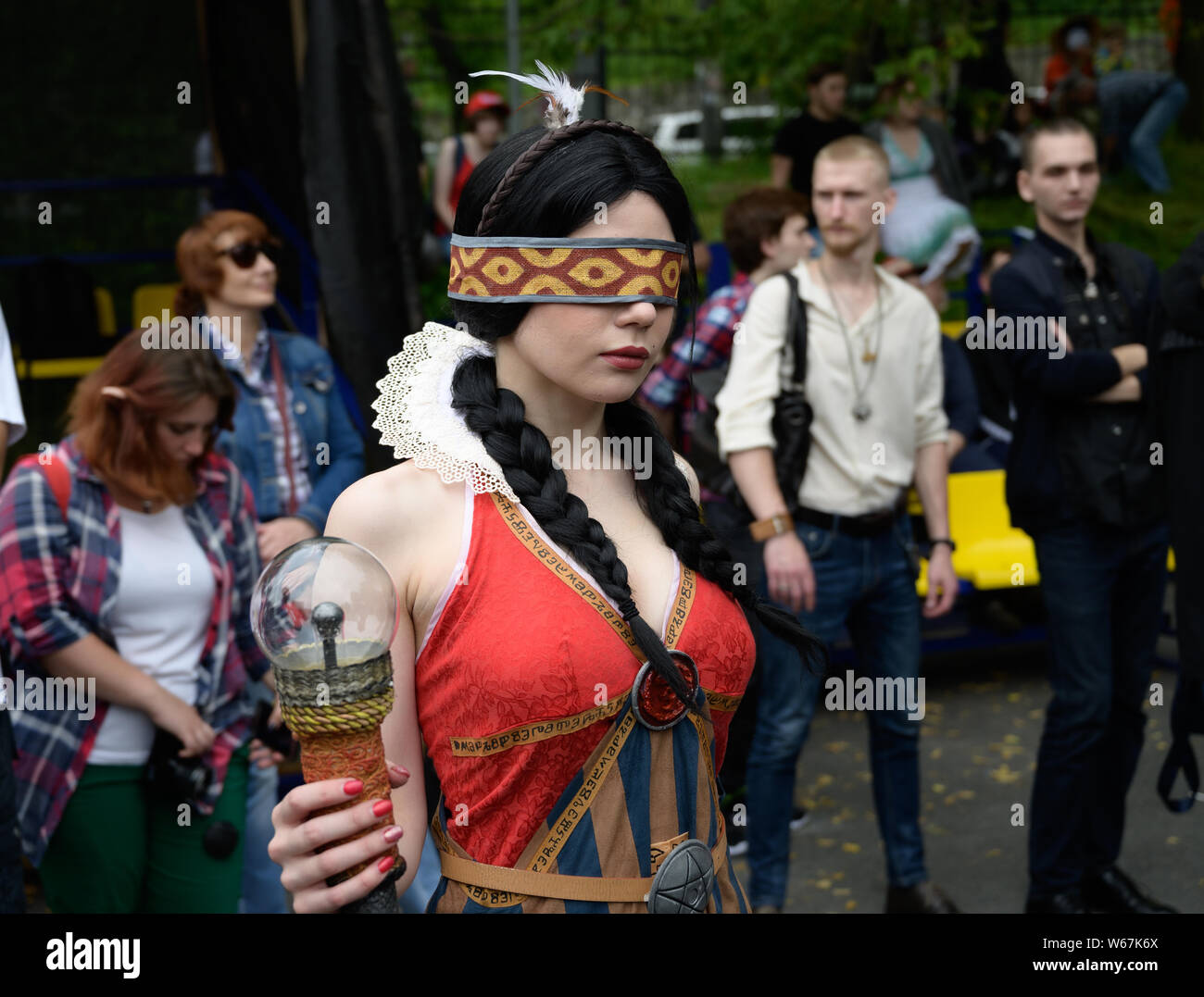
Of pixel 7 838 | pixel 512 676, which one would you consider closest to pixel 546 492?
pixel 512 676

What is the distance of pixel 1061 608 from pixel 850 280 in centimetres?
124

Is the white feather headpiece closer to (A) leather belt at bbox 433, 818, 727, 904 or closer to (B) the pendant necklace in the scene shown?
(A) leather belt at bbox 433, 818, 727, 904

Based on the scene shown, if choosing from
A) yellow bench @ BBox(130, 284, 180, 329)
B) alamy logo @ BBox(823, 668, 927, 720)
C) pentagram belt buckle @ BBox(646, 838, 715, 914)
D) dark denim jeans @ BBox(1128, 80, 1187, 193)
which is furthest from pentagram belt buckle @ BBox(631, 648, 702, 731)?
dark denim jeans @ BBox(1128, 80, 1187, 193)

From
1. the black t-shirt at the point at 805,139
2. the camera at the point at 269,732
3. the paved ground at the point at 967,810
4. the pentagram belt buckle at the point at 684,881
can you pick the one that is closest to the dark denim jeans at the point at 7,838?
the camera at the point at 269,732

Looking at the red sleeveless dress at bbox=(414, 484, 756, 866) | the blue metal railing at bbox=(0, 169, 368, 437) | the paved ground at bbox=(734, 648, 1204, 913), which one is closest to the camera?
the red sleeveless dress at bbox=(414, 484, 756, 866)

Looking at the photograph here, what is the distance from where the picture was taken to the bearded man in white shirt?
4.18 meters

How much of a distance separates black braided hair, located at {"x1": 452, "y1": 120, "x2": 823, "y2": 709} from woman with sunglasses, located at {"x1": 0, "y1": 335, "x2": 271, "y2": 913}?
162 cm

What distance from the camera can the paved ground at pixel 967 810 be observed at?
4684mm

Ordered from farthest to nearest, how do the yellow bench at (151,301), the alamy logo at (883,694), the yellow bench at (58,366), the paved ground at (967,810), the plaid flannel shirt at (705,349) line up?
the yellow bench at (151,301), the yellow bench at (58,366), the plaid flannel shirt at (705,349), the paved ground at (967,810), the alamy logo at (883,694)

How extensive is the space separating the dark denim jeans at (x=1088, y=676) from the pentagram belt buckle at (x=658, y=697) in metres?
2.57

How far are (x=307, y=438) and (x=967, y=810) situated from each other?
297 cm

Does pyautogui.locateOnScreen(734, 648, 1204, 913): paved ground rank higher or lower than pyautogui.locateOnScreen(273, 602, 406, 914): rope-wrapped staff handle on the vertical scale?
lower
